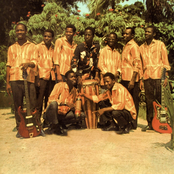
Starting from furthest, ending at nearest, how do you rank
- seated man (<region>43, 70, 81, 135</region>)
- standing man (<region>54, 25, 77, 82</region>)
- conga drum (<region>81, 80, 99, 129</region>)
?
standing man (<region>54, 25, 77, 82</region>)
conga drum (<region>81, 80, 99, 129</region>)
seated man (<region>43, 70, 81, 135</region>)

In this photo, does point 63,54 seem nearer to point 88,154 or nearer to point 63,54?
point 63,54

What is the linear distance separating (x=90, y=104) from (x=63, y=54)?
1264 mm

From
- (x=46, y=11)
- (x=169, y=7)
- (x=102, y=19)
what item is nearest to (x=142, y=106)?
(x=102, y=19)

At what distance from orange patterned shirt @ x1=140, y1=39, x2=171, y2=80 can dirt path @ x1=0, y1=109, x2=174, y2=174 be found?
1212 mm

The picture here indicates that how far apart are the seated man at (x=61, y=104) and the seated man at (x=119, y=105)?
24.0 inches

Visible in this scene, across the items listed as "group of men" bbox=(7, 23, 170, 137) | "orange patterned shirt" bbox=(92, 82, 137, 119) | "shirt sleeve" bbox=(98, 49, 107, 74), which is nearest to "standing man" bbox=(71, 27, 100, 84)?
"group of men" bbox=(7, 23, 170, 137)

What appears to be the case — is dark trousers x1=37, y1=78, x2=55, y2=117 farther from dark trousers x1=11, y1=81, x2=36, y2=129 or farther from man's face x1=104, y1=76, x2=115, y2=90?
man's face x1=104, y1=76, x2=115, y2=90

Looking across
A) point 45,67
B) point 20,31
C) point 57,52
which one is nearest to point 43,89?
point 45,67

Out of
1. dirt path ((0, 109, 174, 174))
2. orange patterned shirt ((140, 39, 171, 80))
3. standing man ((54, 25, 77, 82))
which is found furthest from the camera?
standing man ((54, 25, 77, 82))

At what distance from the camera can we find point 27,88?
5141mm

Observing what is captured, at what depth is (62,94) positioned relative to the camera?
5402mm

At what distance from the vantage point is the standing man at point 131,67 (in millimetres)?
5730

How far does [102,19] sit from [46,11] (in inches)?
76.6

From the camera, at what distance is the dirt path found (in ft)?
11.0
